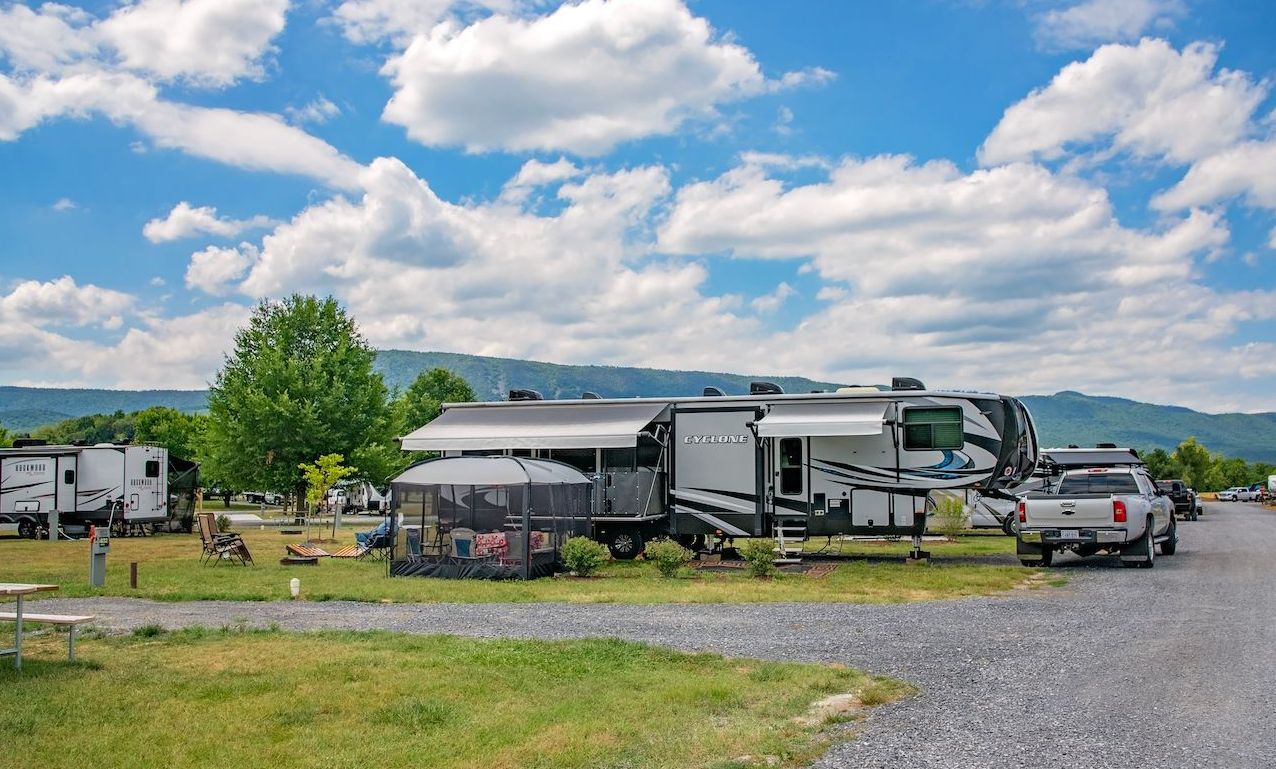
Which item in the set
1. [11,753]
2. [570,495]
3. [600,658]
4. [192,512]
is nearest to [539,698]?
[600,658]

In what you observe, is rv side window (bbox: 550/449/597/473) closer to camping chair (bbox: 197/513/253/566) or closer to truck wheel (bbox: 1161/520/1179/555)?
camping chair (bbox: 197/513/253/566)

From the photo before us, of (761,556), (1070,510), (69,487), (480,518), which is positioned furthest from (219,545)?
(1070,510)

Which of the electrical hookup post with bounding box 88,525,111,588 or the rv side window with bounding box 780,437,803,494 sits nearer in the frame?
the electrical hookup post with bounding box 88,525,111,588

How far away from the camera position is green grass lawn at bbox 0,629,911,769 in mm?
6055

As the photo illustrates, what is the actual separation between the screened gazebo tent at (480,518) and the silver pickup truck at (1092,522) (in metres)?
7.45

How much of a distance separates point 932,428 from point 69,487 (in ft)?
80.0

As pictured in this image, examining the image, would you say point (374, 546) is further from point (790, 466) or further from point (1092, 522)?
point (1092, 522)

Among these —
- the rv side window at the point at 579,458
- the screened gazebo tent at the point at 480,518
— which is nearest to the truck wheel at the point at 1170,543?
the rv side window at the point at 579,458

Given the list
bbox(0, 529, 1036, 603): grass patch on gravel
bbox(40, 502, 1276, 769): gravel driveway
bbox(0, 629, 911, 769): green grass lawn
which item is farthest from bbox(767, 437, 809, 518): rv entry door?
bbox(0, 629, 911, 769): green grass lawn

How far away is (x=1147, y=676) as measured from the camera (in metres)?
7.91

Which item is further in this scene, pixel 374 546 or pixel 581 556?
pixel 374 546

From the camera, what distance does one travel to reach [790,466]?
19500mm

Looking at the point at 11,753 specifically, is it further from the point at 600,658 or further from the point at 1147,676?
the point at 1147,676

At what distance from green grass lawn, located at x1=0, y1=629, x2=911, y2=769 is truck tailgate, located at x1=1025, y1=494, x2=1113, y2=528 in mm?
9591
